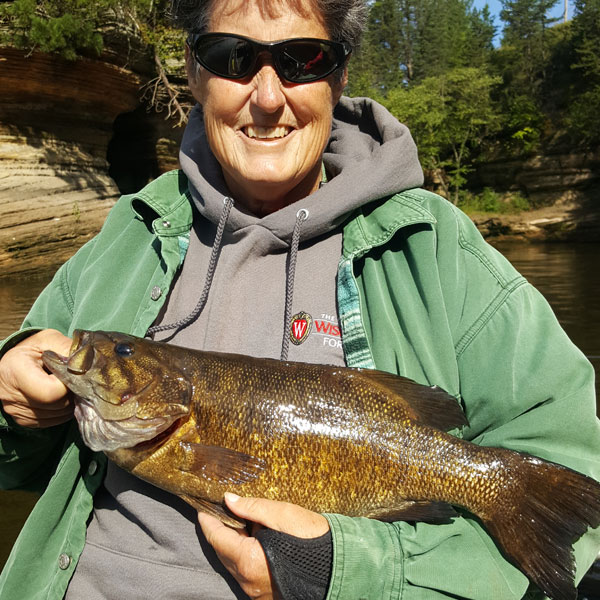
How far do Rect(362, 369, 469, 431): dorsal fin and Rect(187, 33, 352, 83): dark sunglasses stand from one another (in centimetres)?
119

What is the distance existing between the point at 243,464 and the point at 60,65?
18208mm

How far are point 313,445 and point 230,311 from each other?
61 cm

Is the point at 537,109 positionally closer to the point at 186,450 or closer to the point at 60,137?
the point at 60,137

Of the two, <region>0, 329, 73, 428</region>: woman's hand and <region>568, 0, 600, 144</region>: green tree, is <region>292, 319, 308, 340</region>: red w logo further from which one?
<region>568, 0, 600, 144</region>: green tree

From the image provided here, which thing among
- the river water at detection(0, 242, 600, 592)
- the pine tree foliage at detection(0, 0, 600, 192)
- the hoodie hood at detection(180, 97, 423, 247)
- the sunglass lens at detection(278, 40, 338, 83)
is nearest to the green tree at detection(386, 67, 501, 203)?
the pine tree foliage at detection(0, 0, 600, 192)

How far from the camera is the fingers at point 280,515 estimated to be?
1.81 meters

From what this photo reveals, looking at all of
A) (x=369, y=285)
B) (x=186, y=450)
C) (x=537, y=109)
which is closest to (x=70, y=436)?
(x=186, y=450)

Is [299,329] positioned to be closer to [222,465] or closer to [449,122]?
[222,465]

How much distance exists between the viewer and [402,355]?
2.13 metres

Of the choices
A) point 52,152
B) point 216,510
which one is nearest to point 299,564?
point 216,510

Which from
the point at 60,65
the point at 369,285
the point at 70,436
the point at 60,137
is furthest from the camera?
the point at 60,137

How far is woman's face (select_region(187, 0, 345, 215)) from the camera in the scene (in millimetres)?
2336

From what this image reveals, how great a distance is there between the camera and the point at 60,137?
18734 millimetres

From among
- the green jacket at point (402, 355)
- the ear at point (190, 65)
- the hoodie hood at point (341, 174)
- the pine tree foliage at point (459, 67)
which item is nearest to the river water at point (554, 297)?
the green jacket at point (402, 355)
